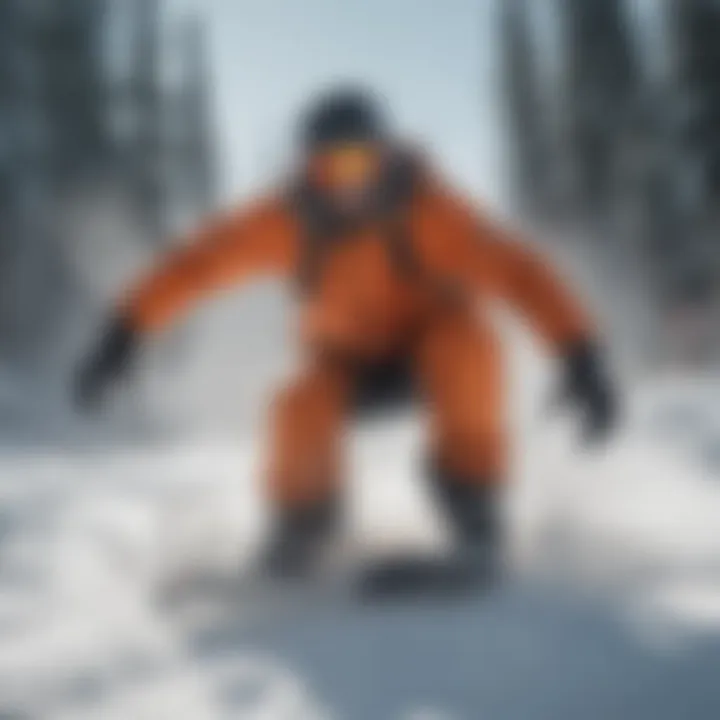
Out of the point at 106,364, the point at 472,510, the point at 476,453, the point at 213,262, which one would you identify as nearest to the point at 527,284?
the point at 476,453

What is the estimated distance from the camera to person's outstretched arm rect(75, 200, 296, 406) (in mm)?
3027

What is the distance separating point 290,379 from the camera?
9.73 feet

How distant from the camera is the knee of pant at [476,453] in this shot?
8.86 ft

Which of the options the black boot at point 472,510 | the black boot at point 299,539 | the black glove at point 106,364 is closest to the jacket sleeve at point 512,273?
the black boot at point 472,510

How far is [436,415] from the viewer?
2793 millimetres

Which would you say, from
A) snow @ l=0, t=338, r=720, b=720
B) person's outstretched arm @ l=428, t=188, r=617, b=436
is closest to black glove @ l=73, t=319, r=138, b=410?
snow @ l=0, t=338, r=720, b=720

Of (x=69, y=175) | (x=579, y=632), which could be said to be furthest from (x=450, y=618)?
(x=69, y=175)

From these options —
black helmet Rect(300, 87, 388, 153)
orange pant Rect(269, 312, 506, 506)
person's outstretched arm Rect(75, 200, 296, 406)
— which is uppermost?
black helmet Rect(300, 87, 388, 153)

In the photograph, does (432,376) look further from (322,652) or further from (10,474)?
(10,474)

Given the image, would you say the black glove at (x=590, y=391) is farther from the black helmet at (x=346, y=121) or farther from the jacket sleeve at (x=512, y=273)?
the black helmet at (x=346, y=121)

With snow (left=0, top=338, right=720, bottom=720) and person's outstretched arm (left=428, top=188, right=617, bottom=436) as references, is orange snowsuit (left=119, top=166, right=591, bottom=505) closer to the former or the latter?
person's outstretched arm (left=428, top=188, right=617, bottom=436)

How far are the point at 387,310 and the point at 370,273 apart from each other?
0.39 feet

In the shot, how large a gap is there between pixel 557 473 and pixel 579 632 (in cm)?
206

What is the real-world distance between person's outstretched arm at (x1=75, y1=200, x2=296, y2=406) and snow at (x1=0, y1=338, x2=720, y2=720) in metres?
0.47
